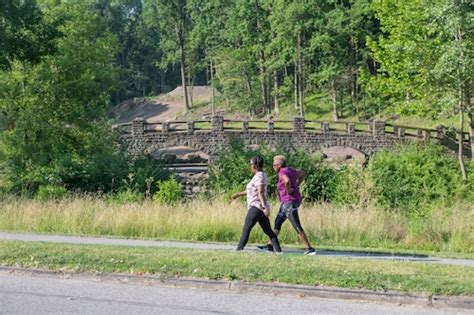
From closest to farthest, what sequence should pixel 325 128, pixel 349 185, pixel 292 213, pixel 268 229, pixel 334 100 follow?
pixel 268 229 → pixel 292 213 → pixel 349 185 → pixel 325 128 → pixel 334 100

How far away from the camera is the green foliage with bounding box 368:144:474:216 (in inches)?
941

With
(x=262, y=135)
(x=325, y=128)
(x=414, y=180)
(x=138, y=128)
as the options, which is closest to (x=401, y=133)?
(x=325, y=128)

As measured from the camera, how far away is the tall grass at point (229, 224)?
567 inches


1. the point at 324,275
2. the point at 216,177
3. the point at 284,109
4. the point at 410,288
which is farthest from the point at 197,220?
the point at 284,109

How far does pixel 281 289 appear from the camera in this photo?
8211mm

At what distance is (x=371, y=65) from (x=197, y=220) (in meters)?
53.9

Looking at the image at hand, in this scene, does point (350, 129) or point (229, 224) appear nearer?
point (229, 224)

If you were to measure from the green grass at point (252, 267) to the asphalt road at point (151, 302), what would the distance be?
1.49ft

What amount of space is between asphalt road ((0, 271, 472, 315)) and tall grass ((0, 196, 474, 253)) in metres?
5.92

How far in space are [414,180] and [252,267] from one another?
59.0 feet

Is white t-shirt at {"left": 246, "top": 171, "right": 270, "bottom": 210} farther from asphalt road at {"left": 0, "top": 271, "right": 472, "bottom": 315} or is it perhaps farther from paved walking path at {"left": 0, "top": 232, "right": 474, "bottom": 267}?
asphalt road at {"left": 0, "top": 271, "right": 472, "bottom": 315}

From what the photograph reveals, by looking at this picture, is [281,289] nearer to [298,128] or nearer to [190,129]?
[298,128]

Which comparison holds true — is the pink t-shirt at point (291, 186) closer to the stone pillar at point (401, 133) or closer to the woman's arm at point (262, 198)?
the woman's arm at point (262, 198)

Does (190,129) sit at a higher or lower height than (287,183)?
higher
